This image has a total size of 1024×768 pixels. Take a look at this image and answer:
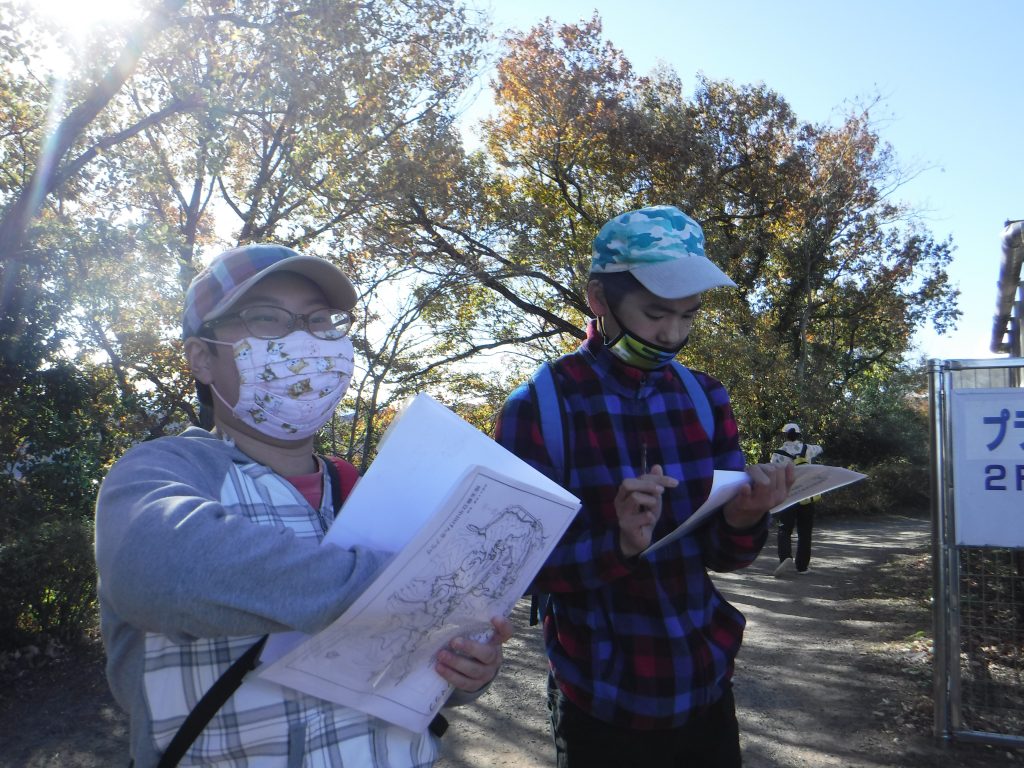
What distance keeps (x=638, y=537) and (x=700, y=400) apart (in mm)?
576

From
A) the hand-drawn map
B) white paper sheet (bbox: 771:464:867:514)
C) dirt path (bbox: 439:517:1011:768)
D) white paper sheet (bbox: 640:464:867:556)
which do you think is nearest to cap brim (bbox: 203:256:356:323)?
the hand-drawn map

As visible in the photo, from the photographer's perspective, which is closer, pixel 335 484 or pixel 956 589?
pixel 335 484

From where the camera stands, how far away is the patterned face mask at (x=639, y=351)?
2189 mm

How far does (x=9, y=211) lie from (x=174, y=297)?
1419 millimetres

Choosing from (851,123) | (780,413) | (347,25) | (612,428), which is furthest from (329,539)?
(851,123)

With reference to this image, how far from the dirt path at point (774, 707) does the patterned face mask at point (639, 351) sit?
327 centimetres

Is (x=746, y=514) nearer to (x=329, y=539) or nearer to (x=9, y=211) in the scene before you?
(x=329, y=539)

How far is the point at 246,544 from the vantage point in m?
1.18

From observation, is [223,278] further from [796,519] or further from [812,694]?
[796,519]

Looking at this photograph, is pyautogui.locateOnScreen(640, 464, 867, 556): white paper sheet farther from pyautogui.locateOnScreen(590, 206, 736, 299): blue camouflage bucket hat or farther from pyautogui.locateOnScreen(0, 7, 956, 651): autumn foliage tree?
pyautogui.locateOnScreen(0, 7, 956, 651): autumn foliage tree

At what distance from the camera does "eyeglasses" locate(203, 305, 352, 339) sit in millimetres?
1697

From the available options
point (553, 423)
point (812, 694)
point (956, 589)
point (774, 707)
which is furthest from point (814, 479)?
point (812, 694)

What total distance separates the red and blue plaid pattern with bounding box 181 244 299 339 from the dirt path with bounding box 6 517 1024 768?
3.75 m

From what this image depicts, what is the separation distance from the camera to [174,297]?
302 inches
